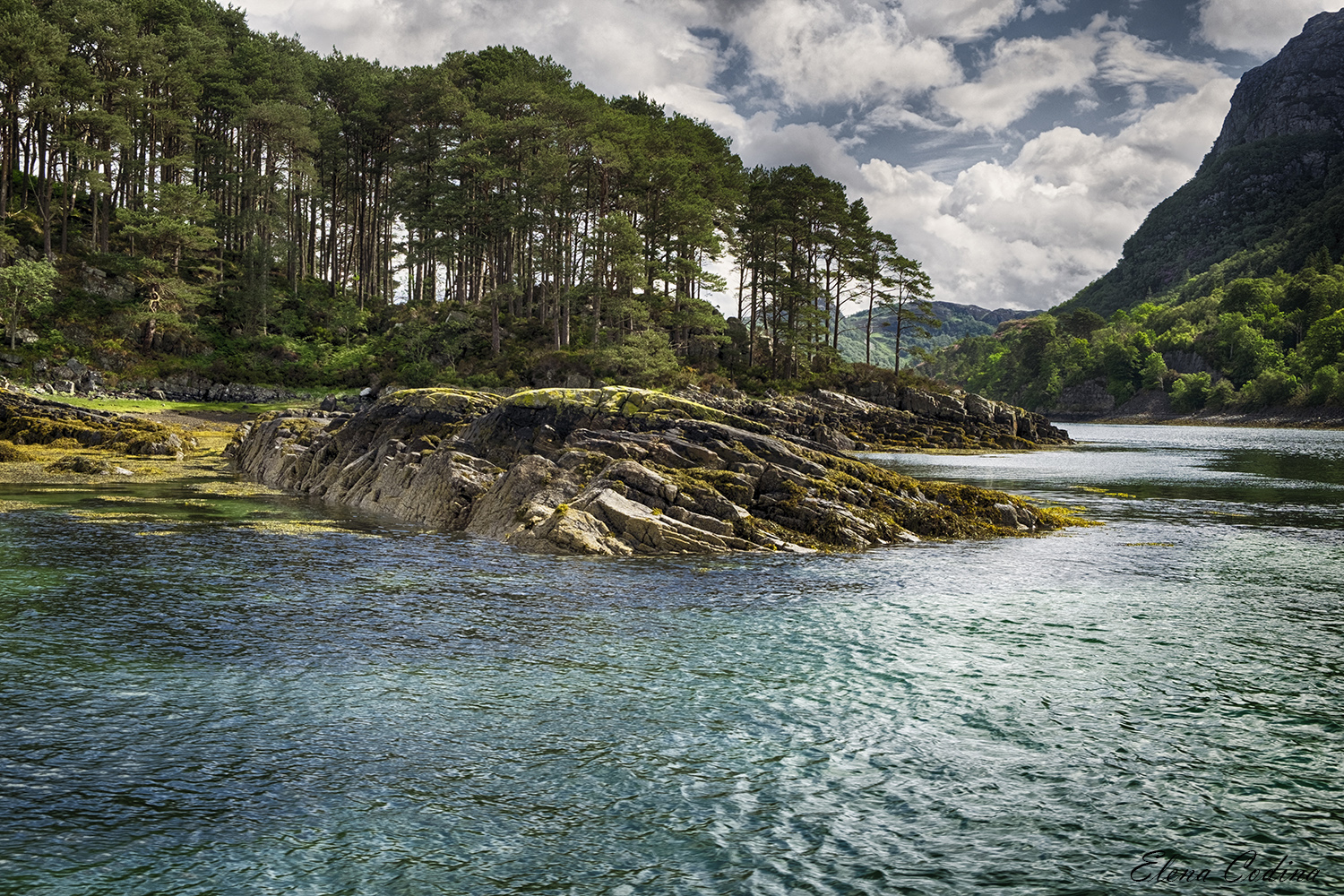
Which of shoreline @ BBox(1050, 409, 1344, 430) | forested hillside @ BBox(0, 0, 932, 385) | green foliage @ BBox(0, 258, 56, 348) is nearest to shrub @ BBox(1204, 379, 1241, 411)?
shoreline @ BBox(1050, 409, 1344, 430)

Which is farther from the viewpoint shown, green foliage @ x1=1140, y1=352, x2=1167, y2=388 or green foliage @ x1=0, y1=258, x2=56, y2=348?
green foliage @ x1=1140, y1=352, x2=1167, y2=388

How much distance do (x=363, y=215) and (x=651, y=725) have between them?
3917 inches

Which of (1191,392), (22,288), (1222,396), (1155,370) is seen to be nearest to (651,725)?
(22,288)

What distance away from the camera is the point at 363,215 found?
97812mm

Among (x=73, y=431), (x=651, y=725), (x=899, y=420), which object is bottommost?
(x=651, y=725)

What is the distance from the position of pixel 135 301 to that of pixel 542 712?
89.9 meters

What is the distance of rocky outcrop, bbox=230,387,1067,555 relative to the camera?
2672cm

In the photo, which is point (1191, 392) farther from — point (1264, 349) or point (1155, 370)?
point (1264, 349)

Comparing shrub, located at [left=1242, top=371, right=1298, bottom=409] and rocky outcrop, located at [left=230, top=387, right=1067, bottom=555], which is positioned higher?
shrub, located at [left=1242, top=371, right=1298, bottom=409]

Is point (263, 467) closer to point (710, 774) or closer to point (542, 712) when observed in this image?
point (542, 712)

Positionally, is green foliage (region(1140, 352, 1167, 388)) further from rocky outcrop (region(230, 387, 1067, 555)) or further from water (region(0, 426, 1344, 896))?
water (region(0, 426, 1344, 896))

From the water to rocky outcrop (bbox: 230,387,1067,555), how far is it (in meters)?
3.19

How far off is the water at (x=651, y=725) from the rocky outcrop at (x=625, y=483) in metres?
3.19

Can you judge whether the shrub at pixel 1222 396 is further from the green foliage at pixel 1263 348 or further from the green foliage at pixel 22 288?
the green foliage at pixel 22 288
